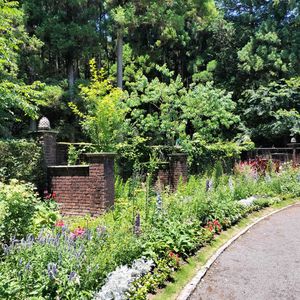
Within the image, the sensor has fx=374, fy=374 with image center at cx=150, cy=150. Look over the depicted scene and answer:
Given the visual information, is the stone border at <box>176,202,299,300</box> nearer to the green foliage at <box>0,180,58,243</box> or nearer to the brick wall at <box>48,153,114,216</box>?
the green foliage at <box>0,180,58,243</box>

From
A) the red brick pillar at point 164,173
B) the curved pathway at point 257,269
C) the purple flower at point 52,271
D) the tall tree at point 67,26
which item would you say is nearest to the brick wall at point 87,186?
the curved pathway at point 257,269

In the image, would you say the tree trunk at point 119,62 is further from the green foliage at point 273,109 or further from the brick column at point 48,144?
the brick column at point 48,144

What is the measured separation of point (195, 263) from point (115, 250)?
5.65ft

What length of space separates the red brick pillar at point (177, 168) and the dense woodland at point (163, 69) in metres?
1.35

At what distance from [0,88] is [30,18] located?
1238cm

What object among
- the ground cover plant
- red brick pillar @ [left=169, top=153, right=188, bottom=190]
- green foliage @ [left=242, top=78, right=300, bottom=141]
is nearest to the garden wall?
the ground cover plant

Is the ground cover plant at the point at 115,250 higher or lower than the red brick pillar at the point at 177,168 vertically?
lower

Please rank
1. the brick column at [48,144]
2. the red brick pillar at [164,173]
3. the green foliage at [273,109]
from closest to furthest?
the brick column at [48,144]
the red brick pillar at [164,173]
the green foliage at [273,109]

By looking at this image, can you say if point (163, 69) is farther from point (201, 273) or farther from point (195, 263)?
point (201, 273)

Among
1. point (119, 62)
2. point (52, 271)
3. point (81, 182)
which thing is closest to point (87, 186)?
point (81, 182)

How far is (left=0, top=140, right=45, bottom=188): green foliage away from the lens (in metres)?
8.45

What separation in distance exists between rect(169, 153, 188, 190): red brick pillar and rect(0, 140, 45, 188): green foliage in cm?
434

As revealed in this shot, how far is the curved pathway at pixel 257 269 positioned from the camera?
4.70m

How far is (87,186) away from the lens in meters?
8.31
